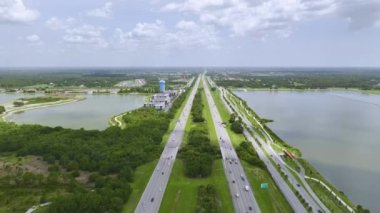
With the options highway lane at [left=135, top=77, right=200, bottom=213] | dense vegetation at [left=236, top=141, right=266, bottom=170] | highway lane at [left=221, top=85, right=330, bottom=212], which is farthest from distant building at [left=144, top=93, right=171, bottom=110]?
dense vegetation at [left=236, top=141, right=266, bottom=170]

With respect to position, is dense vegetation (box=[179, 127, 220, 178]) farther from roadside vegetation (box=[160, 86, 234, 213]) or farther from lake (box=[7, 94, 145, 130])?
lake (box=[7, 94, 145, 130])

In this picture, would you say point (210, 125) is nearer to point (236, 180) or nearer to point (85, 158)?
point (236, 180)

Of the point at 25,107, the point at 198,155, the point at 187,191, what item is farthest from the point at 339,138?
the point at 25,107

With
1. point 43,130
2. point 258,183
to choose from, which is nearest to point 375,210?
point 258,183

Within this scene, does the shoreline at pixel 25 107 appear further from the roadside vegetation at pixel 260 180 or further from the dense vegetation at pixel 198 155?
the roadside vegetation at pixel 260 180

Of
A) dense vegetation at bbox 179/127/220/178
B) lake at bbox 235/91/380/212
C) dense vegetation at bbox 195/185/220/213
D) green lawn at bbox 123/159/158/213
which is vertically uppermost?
dense vegetation at bbox 179/127/220/178

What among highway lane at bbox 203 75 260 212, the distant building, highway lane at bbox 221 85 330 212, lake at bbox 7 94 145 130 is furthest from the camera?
the distant building
